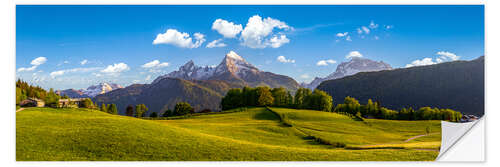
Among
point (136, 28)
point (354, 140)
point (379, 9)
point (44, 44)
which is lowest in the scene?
point (354, 140)

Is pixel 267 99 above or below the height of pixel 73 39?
below

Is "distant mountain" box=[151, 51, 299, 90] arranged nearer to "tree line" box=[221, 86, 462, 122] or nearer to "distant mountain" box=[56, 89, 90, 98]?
"tree line" box=[221, 86, 462, 122]


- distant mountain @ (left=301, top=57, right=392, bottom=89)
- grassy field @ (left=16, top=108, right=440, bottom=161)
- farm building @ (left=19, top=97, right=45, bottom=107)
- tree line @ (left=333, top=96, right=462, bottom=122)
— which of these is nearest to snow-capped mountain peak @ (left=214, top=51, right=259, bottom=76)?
distant mountain @ (left=301, top=57, right=392, bottom=89)

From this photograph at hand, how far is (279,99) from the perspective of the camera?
41.3 m

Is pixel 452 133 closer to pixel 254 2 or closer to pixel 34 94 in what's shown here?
pixel 254 2

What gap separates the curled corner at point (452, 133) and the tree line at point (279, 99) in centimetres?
2299

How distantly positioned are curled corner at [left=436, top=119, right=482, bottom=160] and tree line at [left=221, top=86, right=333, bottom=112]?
22992 mm

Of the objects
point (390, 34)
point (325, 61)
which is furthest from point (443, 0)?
point (325, 61)

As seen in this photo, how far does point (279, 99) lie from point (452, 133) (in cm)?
2841

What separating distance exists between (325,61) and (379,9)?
4.76 m

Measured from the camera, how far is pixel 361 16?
48.5 ft

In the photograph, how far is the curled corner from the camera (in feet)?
41.5

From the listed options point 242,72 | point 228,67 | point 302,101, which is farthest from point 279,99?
point 228,67

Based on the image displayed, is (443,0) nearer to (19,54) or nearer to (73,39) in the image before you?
(73,39)
